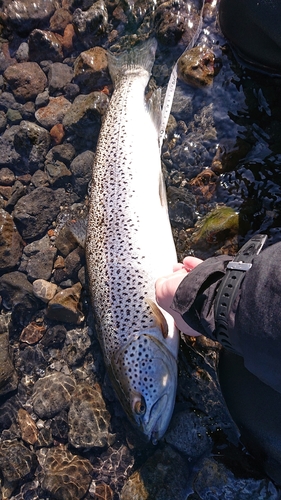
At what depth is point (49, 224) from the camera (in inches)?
151

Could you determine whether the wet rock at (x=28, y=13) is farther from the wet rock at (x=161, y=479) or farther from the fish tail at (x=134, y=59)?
the wet rock at (x=161, y=479)

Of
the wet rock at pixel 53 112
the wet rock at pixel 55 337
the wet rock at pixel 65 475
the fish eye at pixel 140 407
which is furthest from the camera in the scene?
the wet rock at pixel 53 112

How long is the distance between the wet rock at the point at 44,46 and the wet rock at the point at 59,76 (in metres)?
0.15

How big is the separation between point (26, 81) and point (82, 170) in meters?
1.30

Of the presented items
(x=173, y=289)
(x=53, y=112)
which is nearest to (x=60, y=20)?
(x=53, y=112)

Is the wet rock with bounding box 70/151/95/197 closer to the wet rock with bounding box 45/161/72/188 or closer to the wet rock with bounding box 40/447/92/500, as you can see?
the wet rock with bounding box 45/161/72/188

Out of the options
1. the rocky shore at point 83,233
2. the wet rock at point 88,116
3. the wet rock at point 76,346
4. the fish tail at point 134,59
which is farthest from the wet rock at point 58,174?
the wet rock at point 76,346

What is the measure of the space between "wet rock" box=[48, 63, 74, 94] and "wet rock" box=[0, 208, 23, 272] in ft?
4.93

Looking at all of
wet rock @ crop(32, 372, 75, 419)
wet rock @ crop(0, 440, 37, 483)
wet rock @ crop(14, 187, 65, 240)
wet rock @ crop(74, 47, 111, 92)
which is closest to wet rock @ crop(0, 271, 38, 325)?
wet rock @ crop(14, 187, 65, 240)

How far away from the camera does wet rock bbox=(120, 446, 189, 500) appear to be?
2.72m

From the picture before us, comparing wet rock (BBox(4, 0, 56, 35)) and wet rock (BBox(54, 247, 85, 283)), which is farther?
wet rock (BBox(4, 0, 56, 35))

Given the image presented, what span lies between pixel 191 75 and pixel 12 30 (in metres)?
2.32

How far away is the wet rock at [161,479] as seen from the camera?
8.91 ft

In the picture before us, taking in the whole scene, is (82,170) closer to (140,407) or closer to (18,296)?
(18,296)
